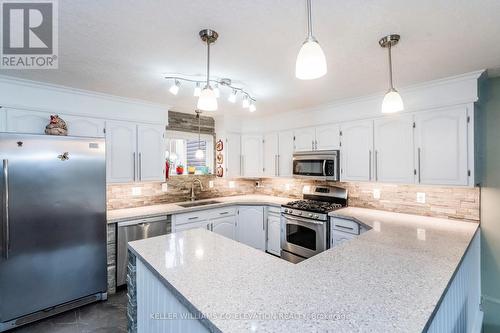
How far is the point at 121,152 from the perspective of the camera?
3061 millimetres

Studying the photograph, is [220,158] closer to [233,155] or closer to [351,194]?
[233,155]

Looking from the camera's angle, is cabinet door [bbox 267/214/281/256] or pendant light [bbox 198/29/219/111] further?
cabinet door [bbox 267/214/281/256]

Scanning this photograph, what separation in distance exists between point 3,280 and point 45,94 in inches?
71.6

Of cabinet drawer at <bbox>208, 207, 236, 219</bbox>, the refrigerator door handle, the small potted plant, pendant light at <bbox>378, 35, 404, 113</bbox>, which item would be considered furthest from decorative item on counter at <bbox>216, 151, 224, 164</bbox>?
pendant light at <bbox>378, 35, 404, 113</bbox>

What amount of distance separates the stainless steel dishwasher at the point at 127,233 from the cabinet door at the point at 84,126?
1.13 m

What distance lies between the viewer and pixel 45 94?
8.39 feet

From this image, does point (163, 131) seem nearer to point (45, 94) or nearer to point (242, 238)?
point (45, 94)

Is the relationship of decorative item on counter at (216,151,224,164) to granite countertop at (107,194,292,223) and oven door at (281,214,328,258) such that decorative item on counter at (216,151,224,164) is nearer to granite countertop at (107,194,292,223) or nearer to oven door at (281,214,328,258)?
granite countertop at (107,194,292,223)

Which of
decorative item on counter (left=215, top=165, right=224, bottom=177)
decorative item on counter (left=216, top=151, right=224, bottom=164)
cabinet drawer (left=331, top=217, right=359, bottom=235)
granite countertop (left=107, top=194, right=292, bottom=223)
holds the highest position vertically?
decorative item on counter (left=216, top=151, right=224, bottom=164)

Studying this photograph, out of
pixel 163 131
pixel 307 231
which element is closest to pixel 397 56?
pixel 307 231

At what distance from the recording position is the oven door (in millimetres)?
3064

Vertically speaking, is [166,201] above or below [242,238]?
above

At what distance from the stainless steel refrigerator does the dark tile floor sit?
84mm

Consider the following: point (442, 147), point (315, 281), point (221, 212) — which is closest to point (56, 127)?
point (221, 212)
